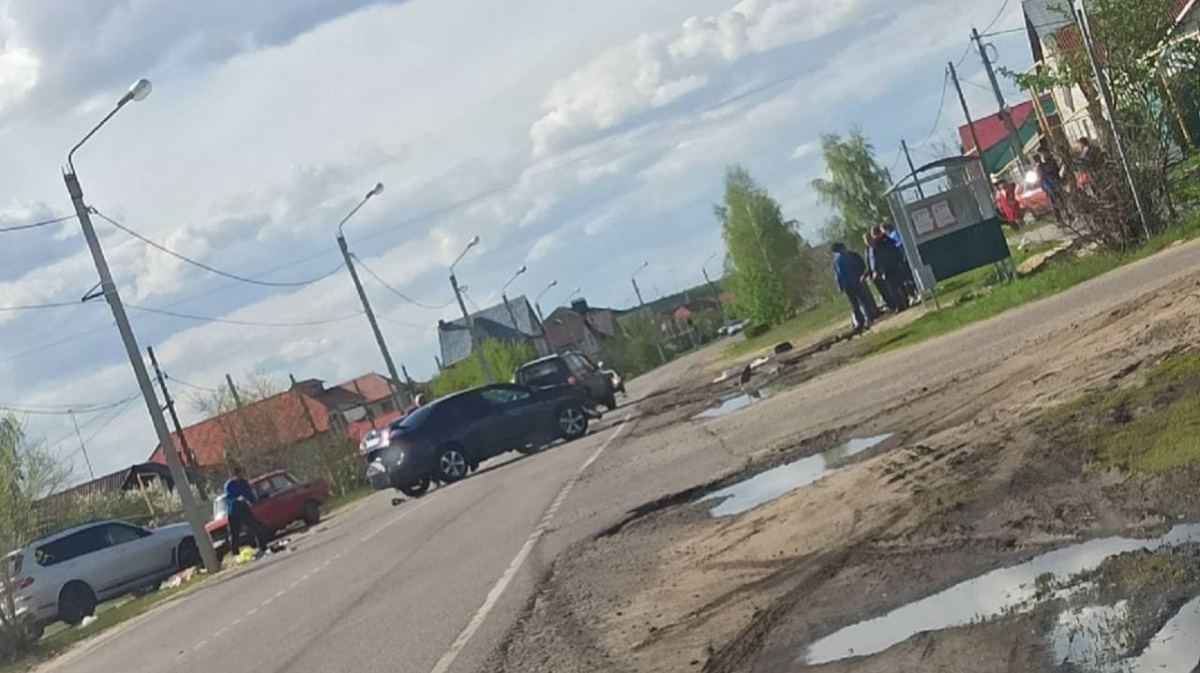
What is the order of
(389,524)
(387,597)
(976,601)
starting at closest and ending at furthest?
1. (976,601)
2. (387,597)
3. (389,524)

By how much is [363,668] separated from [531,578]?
2.37 meters

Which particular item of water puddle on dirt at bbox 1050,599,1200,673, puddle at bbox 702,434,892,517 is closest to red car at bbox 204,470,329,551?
puddle at bbox 702,434,892,517

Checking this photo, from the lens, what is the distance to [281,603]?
18625 mm

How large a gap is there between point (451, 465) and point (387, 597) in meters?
16.2

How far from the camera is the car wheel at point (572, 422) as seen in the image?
3259cm

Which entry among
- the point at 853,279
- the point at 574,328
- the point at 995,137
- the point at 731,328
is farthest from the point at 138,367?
the point at 574,328

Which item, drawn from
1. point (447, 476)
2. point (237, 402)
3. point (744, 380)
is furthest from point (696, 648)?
point (237, 402)

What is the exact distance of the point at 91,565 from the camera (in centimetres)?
3269

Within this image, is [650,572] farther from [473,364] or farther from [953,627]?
[473,364]

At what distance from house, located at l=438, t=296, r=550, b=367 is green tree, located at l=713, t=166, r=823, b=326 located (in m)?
34.3

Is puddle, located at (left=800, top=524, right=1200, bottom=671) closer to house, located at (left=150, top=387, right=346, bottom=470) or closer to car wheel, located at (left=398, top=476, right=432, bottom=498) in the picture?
car wheel, located at (left=398, top=476, right=432, bottom=498)

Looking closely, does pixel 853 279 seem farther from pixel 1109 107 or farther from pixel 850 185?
pixel 850 185

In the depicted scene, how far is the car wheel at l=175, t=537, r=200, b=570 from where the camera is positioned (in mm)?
35406

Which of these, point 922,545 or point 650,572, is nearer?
point 922,545
